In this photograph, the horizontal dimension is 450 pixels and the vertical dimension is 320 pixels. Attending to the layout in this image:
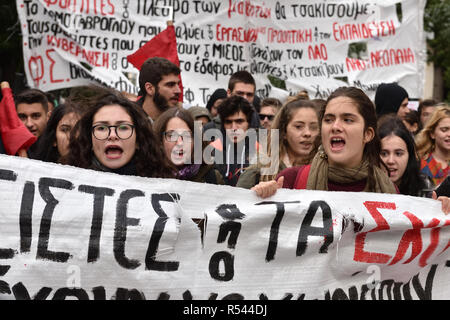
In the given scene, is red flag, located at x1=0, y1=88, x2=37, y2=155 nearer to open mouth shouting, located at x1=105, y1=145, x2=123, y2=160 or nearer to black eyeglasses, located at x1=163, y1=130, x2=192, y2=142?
black eyeglasses, located at x1=163, y1=130, x2=192, y2=142

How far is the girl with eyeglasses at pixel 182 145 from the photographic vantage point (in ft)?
14.3

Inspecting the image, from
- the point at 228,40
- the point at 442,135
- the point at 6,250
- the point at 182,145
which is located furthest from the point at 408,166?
the point at 228,40

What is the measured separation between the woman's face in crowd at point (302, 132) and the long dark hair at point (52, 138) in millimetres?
1498

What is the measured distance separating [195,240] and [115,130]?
0.75 m

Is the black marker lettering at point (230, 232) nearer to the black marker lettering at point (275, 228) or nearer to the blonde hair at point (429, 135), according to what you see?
the black marker lettering at point (275, 228)

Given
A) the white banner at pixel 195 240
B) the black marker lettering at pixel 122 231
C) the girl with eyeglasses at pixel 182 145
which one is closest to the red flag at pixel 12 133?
the girl with eyeglasses at pixel 182 145

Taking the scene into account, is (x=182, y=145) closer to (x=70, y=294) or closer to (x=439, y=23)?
(x=70, y=294)

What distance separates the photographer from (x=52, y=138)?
16.5 ft

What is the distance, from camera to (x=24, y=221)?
10.4 feet

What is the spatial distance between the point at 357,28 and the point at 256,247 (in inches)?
242

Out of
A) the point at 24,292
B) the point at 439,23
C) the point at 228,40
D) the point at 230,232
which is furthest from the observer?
the point at 439,23

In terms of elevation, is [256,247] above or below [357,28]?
below
